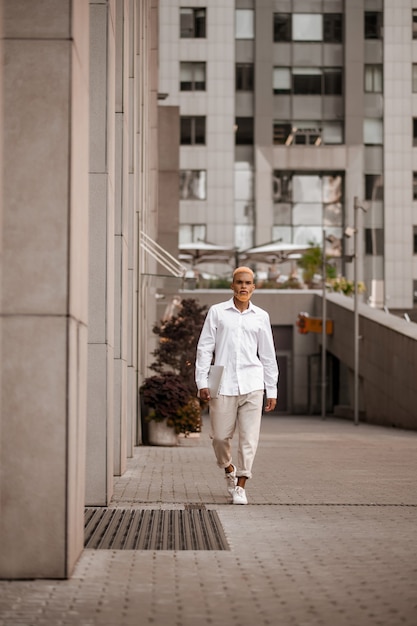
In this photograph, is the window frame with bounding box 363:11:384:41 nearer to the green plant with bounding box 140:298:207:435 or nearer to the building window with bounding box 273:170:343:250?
the building window with bounding box 273:170:343:250

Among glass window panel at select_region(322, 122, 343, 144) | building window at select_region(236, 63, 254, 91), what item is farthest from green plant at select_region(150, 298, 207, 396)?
glass window panel at select_region(322, 122, 343, 144)

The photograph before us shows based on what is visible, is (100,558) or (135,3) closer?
(100,558)

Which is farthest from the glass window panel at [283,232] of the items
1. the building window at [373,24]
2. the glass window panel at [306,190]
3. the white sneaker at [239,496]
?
the white sneaker at [239,496]

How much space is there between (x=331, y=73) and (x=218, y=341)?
197 ft

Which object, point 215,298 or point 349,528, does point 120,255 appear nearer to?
point 349,528

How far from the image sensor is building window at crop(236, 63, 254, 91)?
6938 centimetres

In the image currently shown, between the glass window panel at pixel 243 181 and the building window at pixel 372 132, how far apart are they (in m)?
6.70

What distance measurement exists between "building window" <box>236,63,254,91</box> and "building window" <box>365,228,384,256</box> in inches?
407

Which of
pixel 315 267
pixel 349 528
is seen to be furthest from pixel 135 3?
pixel 315 267

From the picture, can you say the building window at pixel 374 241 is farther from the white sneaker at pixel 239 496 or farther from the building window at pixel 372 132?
the white sneaker at pixel 239 496

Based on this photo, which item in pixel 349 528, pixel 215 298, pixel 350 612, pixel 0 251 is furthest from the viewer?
pixel 215 298

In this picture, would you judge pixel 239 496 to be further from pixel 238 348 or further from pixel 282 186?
pixel 282 186

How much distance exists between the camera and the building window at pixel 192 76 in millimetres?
69312

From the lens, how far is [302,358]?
52.9 metres
